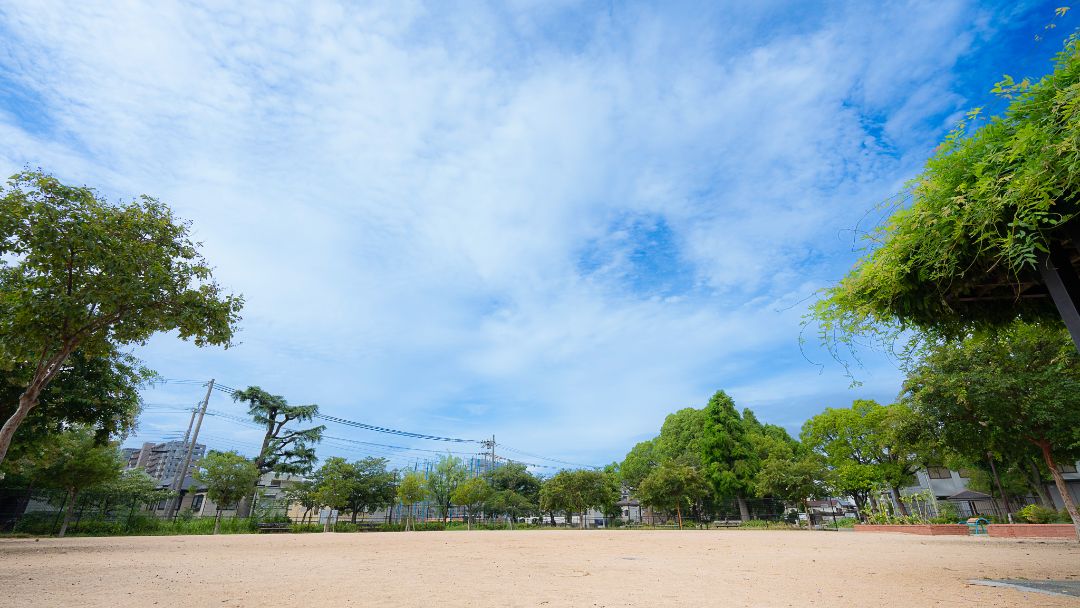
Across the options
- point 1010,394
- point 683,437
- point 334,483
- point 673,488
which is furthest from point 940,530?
point 334,483

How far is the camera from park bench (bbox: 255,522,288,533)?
95.0 feet

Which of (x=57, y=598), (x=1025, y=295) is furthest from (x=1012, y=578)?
(x=57, y=598)

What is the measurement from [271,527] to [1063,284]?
36104 mm

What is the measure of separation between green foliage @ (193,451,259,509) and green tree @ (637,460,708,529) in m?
26.7

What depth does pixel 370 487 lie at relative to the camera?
35.8 m

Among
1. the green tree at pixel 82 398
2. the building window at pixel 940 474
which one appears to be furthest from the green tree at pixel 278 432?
the building window at pixel 940 474

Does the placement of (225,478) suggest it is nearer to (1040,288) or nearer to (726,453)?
(1040,288)

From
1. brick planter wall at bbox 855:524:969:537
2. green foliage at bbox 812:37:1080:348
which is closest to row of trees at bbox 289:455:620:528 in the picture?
brick planter wall at bbox 855:524:969:537

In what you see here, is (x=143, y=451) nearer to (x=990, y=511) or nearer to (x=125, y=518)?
(x=125, y=518)

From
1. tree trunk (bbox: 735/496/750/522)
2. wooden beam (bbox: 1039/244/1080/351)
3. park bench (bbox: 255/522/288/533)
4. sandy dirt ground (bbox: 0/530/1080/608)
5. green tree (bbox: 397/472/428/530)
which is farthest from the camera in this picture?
tree trunk (bbox: 735/496/750/522)

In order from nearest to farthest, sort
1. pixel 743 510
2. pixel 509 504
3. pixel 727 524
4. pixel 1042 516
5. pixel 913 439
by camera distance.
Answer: pixel 913 439
pixel 1042 516
pixel 727 524
pixel 743 510
pixel 509 504

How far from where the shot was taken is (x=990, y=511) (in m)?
35.9

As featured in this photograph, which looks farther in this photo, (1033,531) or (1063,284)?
(1033,531)

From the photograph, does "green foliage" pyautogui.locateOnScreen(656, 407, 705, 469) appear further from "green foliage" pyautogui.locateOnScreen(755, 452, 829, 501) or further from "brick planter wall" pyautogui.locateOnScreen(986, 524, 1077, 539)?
"brick planter wall" pyautogui.locateOnScreen(986, 524, 1077, 539)
